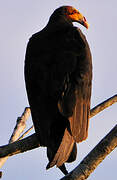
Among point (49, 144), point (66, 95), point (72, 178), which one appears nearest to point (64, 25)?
point (66, 95)

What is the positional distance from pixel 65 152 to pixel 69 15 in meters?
2.80

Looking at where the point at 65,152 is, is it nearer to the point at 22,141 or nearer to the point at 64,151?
the point at 64,151

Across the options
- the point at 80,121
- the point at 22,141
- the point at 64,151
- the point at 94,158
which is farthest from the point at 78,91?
the point at 94,158

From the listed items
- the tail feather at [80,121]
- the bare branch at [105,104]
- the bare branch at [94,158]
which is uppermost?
the bare branch at [94,158]

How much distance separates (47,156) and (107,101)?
34.2 inches

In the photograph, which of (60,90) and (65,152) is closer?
(65,152)

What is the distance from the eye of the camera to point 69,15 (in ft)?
21.2

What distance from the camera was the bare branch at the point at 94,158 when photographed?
3.32m

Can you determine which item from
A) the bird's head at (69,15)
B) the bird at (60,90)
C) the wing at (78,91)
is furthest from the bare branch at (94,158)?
the bird's head at (69,15)

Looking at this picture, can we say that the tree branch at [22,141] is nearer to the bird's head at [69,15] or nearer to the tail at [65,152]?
the tail at [65,152]

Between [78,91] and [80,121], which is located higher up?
[78,91]

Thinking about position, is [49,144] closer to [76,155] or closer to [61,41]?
[76,155]

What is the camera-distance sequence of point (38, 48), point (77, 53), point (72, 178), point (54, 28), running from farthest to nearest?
point (54, 28) → point (38, 48) → point (77, 53) → point (72, 178)

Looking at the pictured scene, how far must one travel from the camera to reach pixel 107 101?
14.5 ft
